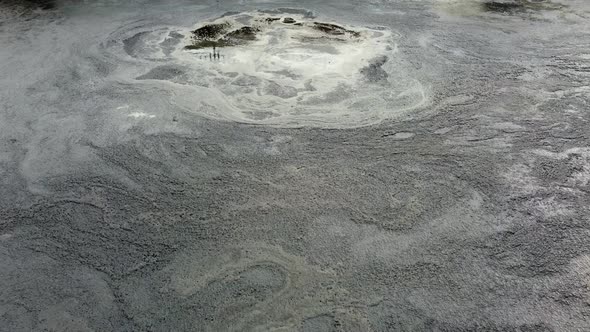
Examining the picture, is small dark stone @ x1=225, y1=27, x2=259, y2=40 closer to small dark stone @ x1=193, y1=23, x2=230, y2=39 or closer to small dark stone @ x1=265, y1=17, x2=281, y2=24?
small dark stone @ x1=193, y1=23, x2=230, y2=39

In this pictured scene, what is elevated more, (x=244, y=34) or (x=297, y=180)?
(x=244, y=34)

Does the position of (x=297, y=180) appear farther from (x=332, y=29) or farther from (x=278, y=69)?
(x=332, y=29)

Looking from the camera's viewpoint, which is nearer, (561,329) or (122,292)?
(561,329)

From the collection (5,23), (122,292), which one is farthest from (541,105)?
(5,23)

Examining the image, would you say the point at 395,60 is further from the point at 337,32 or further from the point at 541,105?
the point at 541,105

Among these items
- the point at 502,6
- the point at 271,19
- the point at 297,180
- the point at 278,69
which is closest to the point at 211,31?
the point at 271,19

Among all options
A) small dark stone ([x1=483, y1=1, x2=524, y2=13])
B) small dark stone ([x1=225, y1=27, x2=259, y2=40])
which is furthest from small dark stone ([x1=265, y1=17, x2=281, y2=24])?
small dark stone ([x1=483, y1=1, x2=524, y2=13])

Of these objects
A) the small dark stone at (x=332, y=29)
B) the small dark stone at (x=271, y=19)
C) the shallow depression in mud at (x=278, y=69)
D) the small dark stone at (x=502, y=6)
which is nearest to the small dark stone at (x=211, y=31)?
the shallow depression in mud at (x=278, y=69)

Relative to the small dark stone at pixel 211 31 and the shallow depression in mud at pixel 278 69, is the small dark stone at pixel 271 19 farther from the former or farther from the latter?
the small dark stone at pixel 211 31
